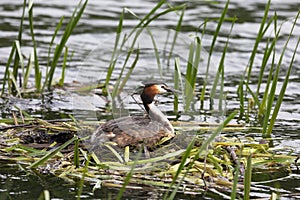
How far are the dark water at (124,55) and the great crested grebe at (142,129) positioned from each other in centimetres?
61

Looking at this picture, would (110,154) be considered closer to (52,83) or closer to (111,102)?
(111,102)

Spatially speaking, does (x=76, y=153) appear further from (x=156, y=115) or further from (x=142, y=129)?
(x=156, y=115)

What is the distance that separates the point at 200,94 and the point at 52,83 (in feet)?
5.35

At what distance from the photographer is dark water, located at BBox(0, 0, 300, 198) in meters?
6.61

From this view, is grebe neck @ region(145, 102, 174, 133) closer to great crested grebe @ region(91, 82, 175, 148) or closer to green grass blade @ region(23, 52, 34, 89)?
great crested grebe @ region(91, 82, 175, 148)

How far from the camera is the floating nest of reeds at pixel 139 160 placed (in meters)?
5.01

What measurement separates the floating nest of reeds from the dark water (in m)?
0.16

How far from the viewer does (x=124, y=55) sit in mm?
9078

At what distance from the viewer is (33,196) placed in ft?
16.1

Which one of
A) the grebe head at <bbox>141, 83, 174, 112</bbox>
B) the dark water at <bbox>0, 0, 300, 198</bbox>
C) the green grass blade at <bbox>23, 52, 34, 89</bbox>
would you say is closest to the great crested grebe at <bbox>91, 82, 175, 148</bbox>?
the grebe head at <bbox>141, 83, 174, 112</bbox>

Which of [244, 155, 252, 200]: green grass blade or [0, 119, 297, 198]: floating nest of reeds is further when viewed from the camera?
[0, 119, 297, 198]: floating nest of reeds

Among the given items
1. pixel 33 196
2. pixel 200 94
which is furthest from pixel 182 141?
pixel 200 94

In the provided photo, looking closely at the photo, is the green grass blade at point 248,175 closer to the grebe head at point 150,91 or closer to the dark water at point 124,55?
the dark water at point 124,55

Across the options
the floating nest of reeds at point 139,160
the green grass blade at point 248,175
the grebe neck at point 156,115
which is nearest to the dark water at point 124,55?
the floating nest of reeds at point 139,160
